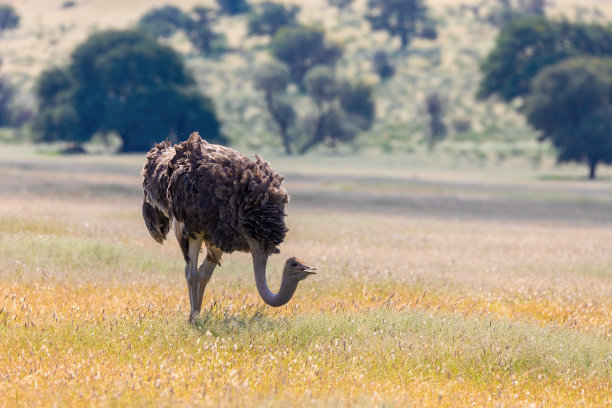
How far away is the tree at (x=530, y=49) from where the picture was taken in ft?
295

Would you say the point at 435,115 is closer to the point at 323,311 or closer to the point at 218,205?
the point at 323,311

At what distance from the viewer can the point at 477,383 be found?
321 inches

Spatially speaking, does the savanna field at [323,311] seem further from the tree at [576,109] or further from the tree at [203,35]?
the tree at [203,35]

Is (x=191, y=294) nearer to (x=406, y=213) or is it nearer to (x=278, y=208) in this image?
(x=278, y=208)

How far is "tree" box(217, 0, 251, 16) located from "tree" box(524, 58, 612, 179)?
99.9 metres

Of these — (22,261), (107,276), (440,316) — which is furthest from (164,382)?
(22,261)

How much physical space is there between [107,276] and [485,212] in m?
23.9

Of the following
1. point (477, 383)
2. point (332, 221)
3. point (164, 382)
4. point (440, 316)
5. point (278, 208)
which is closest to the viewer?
point (164, 382)

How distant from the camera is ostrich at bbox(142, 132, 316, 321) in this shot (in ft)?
31.0

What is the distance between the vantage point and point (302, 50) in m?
117

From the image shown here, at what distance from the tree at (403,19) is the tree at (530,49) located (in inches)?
1665

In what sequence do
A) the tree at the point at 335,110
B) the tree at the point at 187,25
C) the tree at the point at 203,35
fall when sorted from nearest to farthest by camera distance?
the tree at the point at 335,110
the tree at the point at 203,35
the tree at the point at 187,25

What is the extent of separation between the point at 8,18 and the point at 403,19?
76921mm

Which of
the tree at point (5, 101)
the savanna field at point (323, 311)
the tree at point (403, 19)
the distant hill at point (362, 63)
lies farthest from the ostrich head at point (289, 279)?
the tree at point (403, 19)
